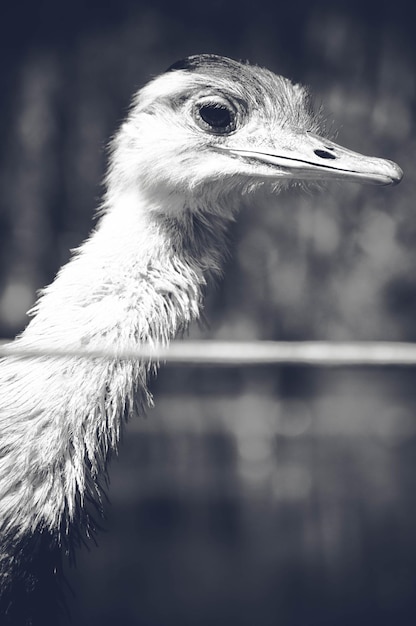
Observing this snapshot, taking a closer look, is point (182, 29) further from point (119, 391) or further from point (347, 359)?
point (347, 359)

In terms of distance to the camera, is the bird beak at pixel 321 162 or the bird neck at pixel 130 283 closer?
the bird neck at pixel 130 283

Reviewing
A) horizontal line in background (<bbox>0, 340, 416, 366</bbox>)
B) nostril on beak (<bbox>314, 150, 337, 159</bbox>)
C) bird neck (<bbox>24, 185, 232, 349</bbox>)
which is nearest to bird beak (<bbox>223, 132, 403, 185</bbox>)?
nostril on beak (<bbox>314, 150, 337, 159</bbox>)

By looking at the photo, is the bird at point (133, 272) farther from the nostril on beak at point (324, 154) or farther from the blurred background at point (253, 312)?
the blurred background at point (253, 312)

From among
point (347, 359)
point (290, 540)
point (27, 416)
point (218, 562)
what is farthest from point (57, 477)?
point (290, 540)

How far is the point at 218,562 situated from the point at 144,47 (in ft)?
4.40

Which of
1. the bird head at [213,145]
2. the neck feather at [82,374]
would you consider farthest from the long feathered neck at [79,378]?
the bird head at [213,145]

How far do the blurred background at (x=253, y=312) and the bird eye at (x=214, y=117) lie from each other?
48 centimetres

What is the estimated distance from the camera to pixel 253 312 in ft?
6.71

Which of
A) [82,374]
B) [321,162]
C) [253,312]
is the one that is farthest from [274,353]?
[253,312]

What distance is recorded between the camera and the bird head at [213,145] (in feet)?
4.24

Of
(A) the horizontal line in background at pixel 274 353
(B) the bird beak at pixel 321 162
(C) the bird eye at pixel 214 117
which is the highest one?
(C) the bird eye at pixel 214 117

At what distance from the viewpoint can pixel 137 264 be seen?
1207 millimetres

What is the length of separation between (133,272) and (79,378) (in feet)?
0.65

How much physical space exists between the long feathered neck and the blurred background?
2.06ft
